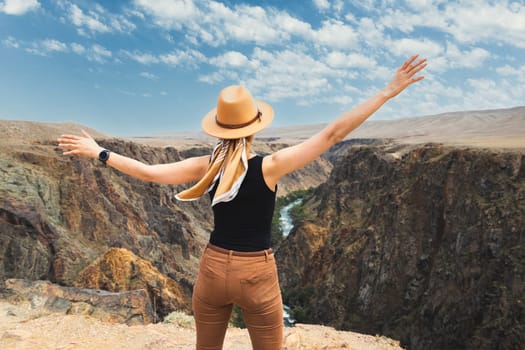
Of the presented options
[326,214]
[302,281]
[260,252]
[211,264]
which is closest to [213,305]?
[211,264]

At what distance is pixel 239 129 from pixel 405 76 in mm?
1179

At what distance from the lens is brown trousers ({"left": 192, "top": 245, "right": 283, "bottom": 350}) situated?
10.1 ft

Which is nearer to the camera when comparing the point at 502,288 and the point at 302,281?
the point at 502,288

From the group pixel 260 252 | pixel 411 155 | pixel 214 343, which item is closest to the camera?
pixel 260 252

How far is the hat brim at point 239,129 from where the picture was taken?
3.13 meters

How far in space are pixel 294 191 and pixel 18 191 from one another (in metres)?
108

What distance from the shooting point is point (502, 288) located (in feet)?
86.4

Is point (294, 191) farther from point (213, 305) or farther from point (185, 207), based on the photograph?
point (213, 305)

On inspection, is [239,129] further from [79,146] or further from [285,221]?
[285,221]

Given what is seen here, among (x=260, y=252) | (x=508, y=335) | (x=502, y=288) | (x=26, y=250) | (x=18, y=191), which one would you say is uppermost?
(x=260, y=252)

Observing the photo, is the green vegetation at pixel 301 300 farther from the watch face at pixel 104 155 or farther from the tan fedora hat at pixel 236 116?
the tan fedora hat at pixel 236 116

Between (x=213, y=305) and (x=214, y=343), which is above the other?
(x=213, y=305)

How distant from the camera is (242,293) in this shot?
10.2 ft

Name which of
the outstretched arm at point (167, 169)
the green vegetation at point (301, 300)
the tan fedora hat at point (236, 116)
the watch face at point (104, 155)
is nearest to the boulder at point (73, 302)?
the watch face at point (104, 155)
